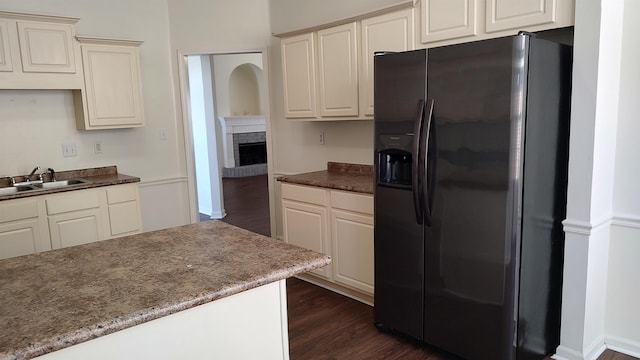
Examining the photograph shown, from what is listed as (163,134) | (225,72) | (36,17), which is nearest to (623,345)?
(163,134)

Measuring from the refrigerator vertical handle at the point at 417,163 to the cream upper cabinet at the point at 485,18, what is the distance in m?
0.62

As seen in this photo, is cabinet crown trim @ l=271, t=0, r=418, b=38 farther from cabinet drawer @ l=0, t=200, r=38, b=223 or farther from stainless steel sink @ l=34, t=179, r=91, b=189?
cabinet drawer @ l=0, t=200, r=38, b=223

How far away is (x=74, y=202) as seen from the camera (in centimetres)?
344

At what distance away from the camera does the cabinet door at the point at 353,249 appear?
10.1 ft

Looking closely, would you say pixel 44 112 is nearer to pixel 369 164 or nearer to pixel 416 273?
pixel 369 164

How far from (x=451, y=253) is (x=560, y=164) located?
780 mm

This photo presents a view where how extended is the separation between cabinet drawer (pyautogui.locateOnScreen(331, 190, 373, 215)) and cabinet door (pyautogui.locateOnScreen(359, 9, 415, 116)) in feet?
2.05

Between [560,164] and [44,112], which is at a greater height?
[44,112]

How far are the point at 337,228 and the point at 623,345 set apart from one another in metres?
1.86

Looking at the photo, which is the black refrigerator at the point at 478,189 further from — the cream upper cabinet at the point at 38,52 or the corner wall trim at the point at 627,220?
the cream upper cabinet at the point at 38,52

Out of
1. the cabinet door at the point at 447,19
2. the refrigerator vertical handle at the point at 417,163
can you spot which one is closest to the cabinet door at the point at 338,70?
the cabinet door at the point at 447,19

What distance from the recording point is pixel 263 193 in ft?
26.5

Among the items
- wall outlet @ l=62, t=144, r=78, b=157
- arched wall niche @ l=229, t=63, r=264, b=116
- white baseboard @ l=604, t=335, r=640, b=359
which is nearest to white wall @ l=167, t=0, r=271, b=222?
wall outlet @ l=62, t=144, r=78, b=157

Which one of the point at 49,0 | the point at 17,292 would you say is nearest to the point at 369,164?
the point at 17,292
